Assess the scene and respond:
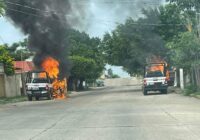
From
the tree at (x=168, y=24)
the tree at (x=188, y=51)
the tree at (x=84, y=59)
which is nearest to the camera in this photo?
the tree at (x=188, y=51)

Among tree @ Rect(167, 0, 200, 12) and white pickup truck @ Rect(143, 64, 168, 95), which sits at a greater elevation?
tree @ Rect(167, 0, 200, 12)

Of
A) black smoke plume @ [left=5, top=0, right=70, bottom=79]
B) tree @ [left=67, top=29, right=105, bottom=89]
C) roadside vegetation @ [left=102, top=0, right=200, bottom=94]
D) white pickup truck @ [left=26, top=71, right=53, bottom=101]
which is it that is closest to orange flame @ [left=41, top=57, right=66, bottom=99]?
black smoke plume @ [left=5, top=0, right=70, bottom=79]

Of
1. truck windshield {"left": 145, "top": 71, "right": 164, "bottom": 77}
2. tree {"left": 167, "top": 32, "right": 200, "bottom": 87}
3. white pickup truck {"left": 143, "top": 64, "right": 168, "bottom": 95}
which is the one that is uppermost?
tree {"left": 167, "top": 32, "right": 200, "bottom": 87}

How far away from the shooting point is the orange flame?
49.9 metres

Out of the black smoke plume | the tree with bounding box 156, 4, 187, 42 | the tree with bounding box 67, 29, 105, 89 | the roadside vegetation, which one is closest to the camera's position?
the roadside vegetation

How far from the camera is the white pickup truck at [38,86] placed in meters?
47.0

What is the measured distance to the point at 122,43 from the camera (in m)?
64.8

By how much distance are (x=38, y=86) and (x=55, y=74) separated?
4153 mm

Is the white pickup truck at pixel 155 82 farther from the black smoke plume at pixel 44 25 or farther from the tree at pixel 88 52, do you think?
the tree at pixel 88 52

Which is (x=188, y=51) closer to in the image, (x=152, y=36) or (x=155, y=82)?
(x=155, y=82)

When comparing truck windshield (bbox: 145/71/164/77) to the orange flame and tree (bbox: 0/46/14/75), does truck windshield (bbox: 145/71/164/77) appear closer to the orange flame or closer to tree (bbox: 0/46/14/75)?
the orange flame

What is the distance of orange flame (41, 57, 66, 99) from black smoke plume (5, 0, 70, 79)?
0.60 metres

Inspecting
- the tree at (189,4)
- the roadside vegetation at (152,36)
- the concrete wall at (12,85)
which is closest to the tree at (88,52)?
the roadside vegetation at (152,36)

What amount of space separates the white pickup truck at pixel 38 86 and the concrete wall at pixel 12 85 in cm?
515
